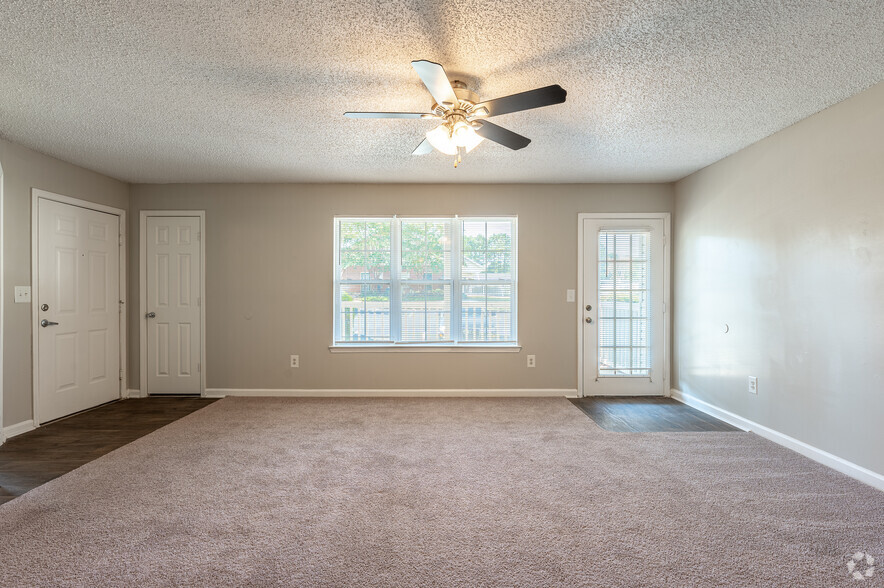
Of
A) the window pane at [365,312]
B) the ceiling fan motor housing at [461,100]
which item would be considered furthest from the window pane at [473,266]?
the ceiling fan motor housing at [461,100]

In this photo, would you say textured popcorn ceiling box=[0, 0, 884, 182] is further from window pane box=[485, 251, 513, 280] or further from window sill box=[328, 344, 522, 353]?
window sill box=[328, 344, 522, 353]

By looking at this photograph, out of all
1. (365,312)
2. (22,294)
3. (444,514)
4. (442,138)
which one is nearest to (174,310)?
(22,294)

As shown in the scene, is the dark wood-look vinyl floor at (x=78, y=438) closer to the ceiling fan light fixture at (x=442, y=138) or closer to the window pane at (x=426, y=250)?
the window pane at (x=426, y=250)

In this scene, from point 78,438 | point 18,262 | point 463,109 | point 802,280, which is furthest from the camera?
point 18,262

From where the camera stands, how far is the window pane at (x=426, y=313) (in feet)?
14.7

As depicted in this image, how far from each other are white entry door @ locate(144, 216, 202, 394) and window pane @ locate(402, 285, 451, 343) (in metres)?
2.31

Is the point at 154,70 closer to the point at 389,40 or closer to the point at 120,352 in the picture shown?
the point at 389,40

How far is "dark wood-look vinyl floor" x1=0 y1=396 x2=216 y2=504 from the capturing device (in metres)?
2.52

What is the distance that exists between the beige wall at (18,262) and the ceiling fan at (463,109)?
10.3ft

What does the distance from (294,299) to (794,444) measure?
4.59m

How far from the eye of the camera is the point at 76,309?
3.82m

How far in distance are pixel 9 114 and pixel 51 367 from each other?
7.08ft

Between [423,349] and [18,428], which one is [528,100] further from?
[18,428]

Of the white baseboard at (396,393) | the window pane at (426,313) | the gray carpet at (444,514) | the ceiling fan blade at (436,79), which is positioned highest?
the ceiling fan blade at (436,79)
